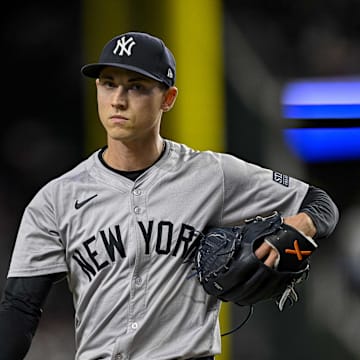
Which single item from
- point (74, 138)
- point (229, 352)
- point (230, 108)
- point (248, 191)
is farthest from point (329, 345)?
point (248, 191)

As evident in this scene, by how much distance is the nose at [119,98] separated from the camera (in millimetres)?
2016

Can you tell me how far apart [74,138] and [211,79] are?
832mm

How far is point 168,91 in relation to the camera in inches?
83.6

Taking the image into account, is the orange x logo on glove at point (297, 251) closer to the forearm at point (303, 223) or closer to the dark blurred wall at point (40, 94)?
the forearm at point (303, 223)

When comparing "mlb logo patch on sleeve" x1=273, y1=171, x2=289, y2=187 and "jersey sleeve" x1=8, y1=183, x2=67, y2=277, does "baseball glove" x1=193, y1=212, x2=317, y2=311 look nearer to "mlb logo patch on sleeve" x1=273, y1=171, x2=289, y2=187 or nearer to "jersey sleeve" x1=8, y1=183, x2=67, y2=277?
"mlb logo patch on sleeve" x1=273, y1=171, x2=289, y2=187

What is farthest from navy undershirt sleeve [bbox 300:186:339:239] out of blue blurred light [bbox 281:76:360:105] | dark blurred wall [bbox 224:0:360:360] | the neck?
blue blurred light [bbox 281:76:360:105]

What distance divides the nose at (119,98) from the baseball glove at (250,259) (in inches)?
11.0

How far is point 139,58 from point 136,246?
331 millimetres

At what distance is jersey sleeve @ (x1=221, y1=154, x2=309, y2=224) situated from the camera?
7.02 feet

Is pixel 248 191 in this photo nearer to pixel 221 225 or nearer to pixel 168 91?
pixel 221 225

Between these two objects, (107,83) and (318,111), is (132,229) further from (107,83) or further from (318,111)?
(318,111)

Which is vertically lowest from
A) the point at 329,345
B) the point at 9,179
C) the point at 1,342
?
the point at 329,345

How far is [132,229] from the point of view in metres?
2.07

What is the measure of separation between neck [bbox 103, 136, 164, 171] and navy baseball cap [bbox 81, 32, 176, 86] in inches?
4.8
